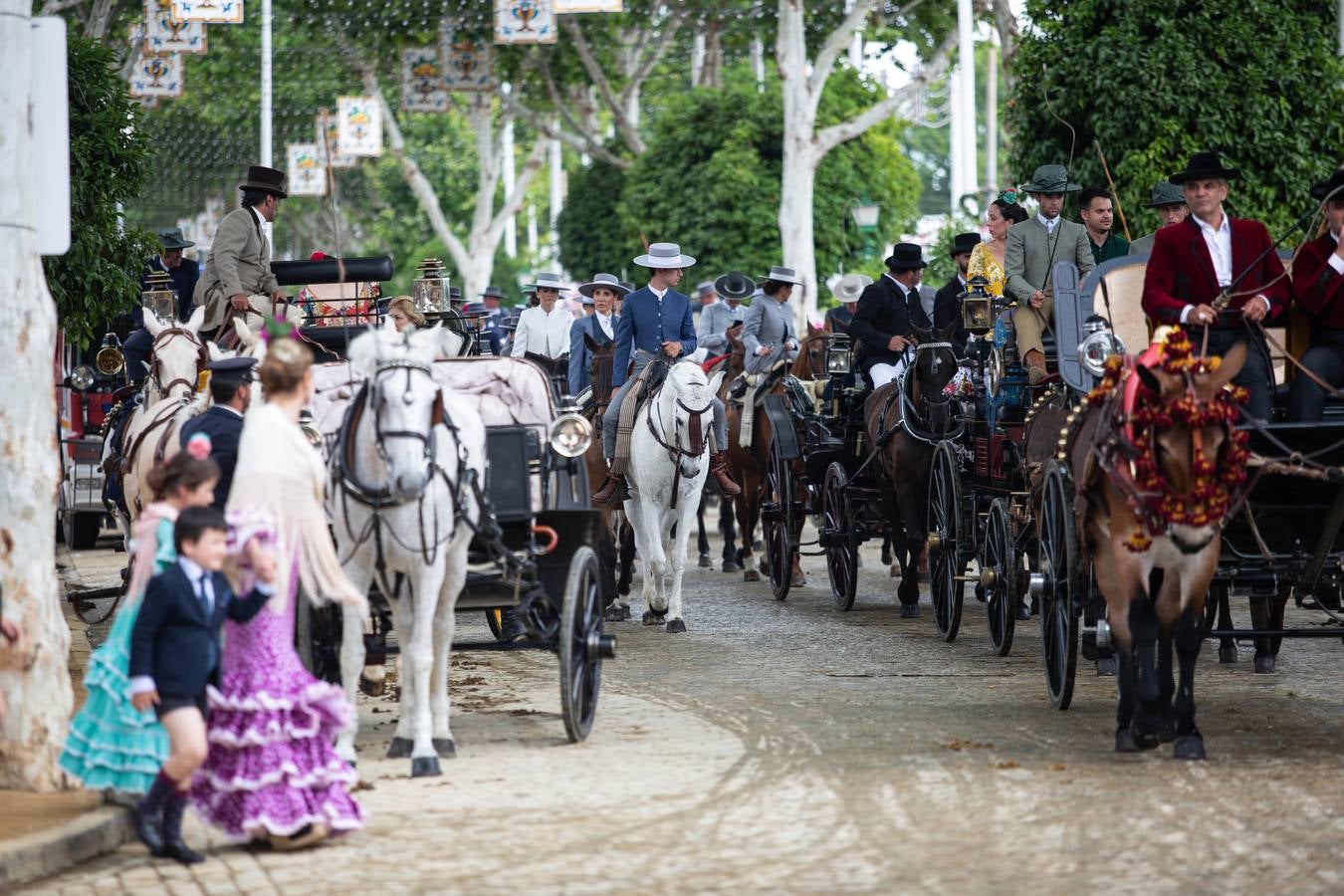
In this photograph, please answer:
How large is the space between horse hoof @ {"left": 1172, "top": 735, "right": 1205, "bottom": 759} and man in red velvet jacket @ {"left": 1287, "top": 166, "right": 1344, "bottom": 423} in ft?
5.54

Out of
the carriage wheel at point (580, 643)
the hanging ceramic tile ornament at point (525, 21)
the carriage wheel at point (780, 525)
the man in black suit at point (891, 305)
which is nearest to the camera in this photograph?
the carriage wheel at point (580, 643)

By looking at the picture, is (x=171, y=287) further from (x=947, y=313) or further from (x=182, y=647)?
(x=182, y=647)

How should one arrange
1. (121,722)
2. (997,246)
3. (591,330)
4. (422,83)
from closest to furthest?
(121,722), (997,246), (591,330), (422,83)

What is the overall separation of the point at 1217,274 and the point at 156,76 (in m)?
24.6

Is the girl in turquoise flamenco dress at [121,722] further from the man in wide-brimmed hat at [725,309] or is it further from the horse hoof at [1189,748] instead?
the man in wide-brimmed hat at [725,309]

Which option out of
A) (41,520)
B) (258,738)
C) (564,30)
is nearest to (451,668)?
(41,520)

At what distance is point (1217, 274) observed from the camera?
1051cm

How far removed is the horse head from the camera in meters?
9.12

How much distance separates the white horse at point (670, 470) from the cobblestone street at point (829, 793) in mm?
2205

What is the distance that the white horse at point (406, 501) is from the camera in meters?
9.19

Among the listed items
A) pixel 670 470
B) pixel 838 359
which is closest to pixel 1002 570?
pixel 670 470

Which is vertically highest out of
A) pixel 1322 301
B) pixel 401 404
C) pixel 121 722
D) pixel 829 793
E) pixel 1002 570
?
pixel 1322 301

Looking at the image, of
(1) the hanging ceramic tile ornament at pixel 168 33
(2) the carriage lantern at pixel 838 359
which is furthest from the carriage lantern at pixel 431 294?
(1) the hanging ceramic tile ornament at pixel 168 33

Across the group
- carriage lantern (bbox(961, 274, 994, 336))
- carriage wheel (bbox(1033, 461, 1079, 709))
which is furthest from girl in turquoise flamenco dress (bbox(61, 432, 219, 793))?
carriage lantern (bbox(961, 274, 994, 336))
